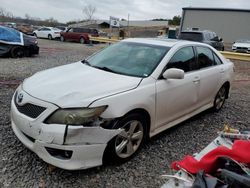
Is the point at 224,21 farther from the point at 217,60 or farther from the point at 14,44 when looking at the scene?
the point at 217,60

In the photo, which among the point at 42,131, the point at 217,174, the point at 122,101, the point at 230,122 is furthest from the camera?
the point at 230,122

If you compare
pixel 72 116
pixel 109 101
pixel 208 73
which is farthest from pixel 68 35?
pixel 72 116

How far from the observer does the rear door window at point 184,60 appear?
4.34m

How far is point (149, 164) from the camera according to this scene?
3.65 meters

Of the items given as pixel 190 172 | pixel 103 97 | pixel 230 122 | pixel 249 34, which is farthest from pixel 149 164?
pixel 249 34

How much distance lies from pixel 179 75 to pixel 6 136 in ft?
8.34

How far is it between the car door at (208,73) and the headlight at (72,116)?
242 centimetres

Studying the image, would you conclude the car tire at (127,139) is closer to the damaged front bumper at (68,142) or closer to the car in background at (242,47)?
the damaged front bumper at (68,142)

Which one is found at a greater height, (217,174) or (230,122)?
(217,174)

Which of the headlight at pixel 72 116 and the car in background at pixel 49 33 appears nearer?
the headlight at pixel 72 116

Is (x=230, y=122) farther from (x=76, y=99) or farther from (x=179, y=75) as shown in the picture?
(x=76, y=99)

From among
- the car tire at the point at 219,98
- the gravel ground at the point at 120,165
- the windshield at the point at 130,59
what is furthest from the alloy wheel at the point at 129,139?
the car tire at the point at 219,98

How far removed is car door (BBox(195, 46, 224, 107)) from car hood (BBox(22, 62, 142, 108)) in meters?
1.66

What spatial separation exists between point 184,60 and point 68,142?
7.99ft
